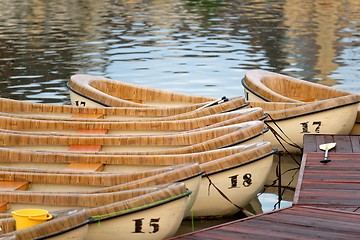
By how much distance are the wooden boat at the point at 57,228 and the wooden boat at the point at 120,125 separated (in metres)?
3.74

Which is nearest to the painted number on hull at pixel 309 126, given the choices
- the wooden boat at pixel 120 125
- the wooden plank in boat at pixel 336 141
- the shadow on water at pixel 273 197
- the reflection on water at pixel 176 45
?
the wooden plank in boat at pixel 336 141

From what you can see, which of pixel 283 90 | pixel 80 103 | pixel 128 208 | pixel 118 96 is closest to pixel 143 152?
pixel 128 208

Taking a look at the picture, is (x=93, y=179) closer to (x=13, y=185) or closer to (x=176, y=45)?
(x=13, y=185)

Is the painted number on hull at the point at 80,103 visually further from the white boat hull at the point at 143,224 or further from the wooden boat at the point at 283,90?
Answer: the white boat hull at the point at 143,224

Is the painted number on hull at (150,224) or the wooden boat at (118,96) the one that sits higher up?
the painted number on hull at (150,224)

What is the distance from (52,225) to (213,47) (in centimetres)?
1948

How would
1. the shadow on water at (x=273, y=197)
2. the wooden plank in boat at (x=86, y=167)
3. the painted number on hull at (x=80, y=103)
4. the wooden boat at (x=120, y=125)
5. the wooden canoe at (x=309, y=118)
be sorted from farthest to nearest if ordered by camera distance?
the painted number on hull at (x=80, y=103), the wooden canoe at (x=309, y=118), the wooden boat at (x=120, y=125), the shadow on water at (x=273, y=197), the wooden plank in boat at (x=86, y=167)

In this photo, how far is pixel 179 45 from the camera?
27.9m

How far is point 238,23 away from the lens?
34250 millimetres

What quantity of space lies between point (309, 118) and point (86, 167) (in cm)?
402

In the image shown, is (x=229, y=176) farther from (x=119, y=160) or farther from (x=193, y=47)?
(x=193, y=47)

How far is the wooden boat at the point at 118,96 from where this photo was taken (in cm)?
1422

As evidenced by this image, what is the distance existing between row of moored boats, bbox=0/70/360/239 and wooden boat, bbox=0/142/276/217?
0.04ft

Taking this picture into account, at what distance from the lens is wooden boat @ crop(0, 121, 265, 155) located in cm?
1138
